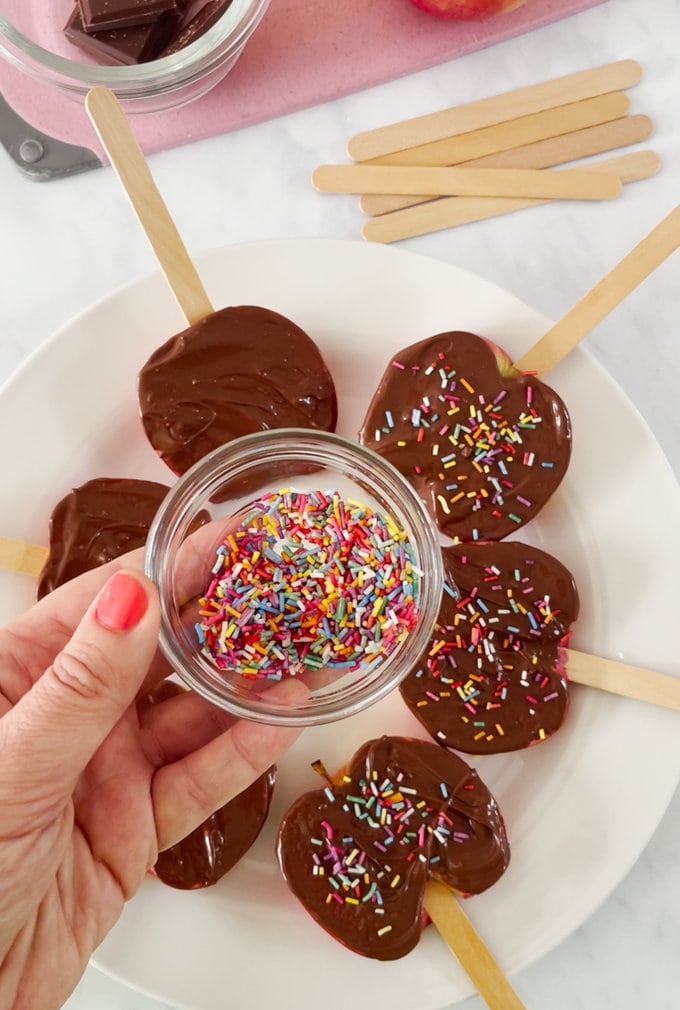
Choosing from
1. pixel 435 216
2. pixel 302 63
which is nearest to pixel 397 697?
pixel 435 216

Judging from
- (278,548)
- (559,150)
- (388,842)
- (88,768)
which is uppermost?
(559,150)

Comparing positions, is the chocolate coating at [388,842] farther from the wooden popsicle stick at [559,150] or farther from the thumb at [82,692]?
the wooden popsicle stick at [559,150]

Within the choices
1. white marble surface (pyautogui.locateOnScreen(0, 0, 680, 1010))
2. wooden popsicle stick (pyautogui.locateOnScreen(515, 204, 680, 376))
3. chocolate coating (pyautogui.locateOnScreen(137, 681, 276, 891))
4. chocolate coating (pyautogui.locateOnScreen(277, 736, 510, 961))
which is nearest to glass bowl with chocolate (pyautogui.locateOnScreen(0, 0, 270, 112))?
white marble surface (pyautogui.locateOnScreen(0, 0, 680, 1010))

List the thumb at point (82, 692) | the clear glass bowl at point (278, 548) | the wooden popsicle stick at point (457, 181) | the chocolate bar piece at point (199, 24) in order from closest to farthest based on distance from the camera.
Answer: the thumb at point (82, 692), the clear glass bowl at point (278, 548), the chocolate bar piece at point (199, 24), the wooden popsicle stick at point (457, 181)

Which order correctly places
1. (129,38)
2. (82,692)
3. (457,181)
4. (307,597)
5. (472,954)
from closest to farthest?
(82,692) < (307,597) < (472,954) < (129,38) < (457,181)

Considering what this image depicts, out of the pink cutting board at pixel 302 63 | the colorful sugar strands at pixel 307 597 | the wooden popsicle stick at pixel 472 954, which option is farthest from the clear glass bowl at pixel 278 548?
the pink cutting board at pixel 302 63

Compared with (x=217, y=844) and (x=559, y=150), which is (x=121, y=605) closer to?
(x=217, y=844)
